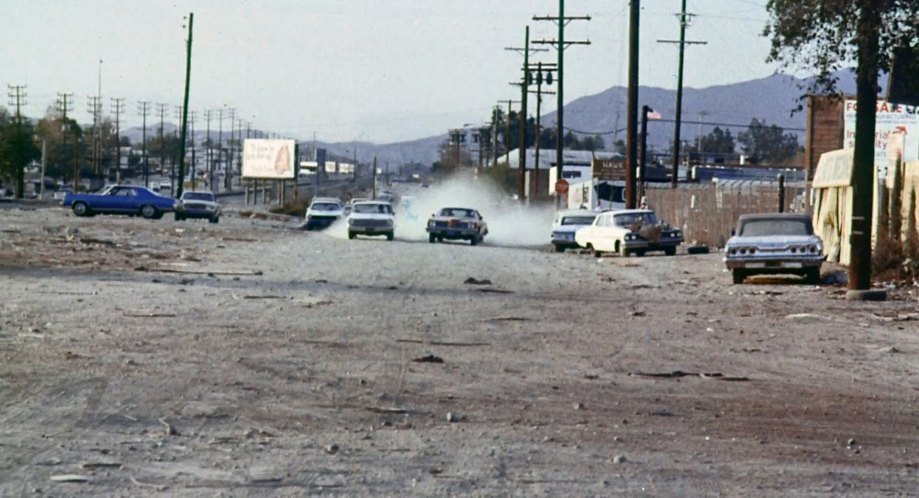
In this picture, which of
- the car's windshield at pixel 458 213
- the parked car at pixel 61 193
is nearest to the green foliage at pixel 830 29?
the car's windshield at pixel 458 213

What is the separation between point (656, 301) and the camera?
2480cm

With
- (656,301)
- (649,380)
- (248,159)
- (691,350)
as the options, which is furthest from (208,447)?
(248,159)

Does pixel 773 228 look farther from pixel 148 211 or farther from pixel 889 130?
pixel 148 211

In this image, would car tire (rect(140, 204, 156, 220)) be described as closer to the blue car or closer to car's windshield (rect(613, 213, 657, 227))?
the blue car

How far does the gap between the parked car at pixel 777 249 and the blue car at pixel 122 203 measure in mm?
45144

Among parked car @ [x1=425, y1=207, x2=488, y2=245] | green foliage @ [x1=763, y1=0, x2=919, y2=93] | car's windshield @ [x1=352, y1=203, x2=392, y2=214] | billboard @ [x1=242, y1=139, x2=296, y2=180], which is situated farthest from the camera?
billboard @ [x1=242, y1=139, x2=296, y2=180]

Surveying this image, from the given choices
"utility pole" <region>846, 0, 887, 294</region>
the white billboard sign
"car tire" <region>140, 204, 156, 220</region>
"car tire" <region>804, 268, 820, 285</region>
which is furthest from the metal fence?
"car tire" <region>140, 204, 156, 220</region>

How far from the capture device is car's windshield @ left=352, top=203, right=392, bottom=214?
58875 mm

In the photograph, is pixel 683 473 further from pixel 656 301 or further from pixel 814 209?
pixel 814 209

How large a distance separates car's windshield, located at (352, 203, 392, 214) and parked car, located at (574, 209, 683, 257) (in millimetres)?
13411

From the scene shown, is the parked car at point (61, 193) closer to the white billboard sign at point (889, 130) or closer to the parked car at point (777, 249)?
the white billboard sign at point (889, 130)

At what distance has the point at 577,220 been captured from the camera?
54.2 meters

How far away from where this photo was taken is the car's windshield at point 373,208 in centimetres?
5888

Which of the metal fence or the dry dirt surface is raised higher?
the metal fence
